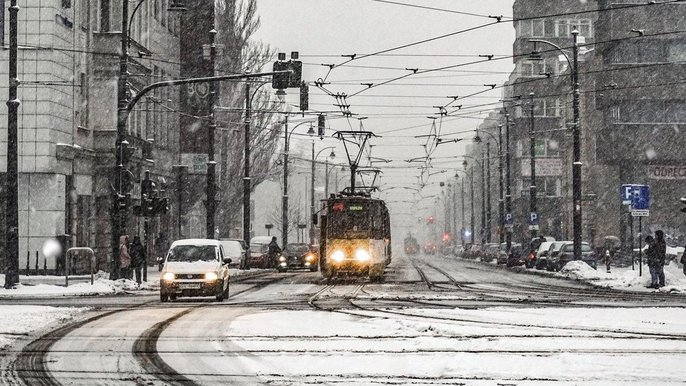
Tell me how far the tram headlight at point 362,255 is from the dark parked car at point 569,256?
13.4 meters

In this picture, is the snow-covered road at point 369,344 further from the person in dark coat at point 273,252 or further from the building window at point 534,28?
the building window at point 534,28

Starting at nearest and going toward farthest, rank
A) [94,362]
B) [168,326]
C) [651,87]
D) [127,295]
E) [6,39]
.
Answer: [94,362]
[168,326]
[127,295]
[6,39]
[651,87]

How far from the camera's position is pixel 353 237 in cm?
4016

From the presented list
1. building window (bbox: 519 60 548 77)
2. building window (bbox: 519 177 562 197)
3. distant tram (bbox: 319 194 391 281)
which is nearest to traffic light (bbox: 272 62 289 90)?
Result: distant tram (bbox: 319 194 391 281)

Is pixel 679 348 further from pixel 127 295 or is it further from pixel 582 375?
pixel 127 295

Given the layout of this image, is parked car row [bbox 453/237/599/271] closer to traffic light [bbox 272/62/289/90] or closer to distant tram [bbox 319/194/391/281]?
distant tram [bbox 319/194/391/281]

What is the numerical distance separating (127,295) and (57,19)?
12515 millimetres

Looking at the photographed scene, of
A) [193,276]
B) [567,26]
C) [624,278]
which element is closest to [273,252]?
[624,278]

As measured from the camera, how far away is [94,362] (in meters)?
Result: 13.7

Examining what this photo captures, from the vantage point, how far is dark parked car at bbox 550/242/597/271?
49.9 metres

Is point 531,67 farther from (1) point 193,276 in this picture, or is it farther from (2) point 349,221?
(1) point 193,276

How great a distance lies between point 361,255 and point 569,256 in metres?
14.6

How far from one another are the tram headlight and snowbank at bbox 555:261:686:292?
760 centimetres

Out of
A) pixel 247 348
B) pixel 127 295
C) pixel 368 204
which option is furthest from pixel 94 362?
pixel 368 204
